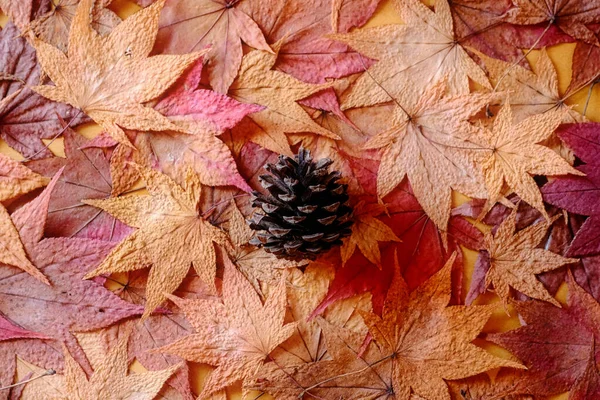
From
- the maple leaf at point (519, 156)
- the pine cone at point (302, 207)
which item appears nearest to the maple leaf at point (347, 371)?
the pine cone at point (302, 207)

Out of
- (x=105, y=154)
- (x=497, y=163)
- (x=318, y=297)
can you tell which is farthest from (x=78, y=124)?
(x=497, y=163)

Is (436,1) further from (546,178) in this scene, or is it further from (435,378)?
(435,378)

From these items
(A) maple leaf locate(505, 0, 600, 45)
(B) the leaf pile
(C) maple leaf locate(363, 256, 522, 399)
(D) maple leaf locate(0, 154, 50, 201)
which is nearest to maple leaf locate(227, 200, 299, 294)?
(B) the leaf pile

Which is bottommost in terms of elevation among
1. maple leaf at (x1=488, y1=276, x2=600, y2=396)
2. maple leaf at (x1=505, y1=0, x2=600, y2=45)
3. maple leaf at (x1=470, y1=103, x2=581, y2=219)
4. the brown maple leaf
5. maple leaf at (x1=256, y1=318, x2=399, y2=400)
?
maple leaf at (x1=256, y1=318, x2=399, y2=400)

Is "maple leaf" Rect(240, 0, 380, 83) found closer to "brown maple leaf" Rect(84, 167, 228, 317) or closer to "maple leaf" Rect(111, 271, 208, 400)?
"brown maple leaf" Rect(84, 167, 228, 317)

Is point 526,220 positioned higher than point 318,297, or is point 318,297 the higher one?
point 526,220

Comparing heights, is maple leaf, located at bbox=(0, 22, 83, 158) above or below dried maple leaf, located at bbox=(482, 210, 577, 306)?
above
